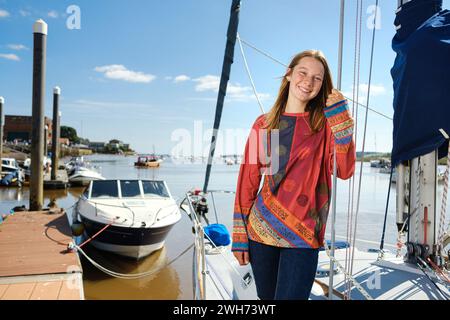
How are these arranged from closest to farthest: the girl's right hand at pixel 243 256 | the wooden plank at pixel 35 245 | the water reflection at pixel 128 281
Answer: the girl's right hand at pixel 243 256 → the wooden plank at pixel 35 245 → the water reflection at pixel 128 281

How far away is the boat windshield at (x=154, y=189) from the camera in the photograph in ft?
30.9

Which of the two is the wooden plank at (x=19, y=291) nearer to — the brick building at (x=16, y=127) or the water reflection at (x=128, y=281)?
the water reflection at (x=128, y=281)

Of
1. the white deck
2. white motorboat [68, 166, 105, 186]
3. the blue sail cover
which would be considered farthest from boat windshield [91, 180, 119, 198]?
white motorboat [68, 166, 105, 186]

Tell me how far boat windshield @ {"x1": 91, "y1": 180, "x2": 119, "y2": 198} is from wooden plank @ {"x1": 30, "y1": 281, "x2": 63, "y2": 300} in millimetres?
3925

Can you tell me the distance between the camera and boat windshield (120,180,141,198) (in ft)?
30.1

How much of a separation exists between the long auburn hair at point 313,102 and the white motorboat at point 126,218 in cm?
660

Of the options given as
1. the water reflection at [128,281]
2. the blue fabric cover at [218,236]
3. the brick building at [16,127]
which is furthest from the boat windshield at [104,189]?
the brick building at [16,127]

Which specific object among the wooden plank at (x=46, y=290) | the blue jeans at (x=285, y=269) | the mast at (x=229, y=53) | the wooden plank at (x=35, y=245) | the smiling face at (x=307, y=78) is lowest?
the wooden plank at (x=46, y=290)

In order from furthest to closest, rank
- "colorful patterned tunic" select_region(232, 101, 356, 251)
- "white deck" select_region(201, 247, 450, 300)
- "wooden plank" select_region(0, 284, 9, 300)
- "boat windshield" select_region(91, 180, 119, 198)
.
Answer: "boat windshield" select_region(91, 180, 119, 198)
"wooden plank" select_region(0, 284, 9, 300)
"white deck" select_region(201, 247, 450, 300)
"colorful patterned tunic" select_region(232, 101, 356, 251)

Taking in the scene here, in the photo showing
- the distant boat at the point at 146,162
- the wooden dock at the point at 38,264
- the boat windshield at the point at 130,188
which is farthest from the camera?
the distant boat at the point at 146,162

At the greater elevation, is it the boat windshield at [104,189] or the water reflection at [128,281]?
the boat windshield at [104,189]

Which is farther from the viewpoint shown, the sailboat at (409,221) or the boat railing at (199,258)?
the boat railing at (199,258)

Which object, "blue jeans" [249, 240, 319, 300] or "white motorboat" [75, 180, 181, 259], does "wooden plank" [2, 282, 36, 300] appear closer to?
"white motorboat" [75, 180, 181, 259]
